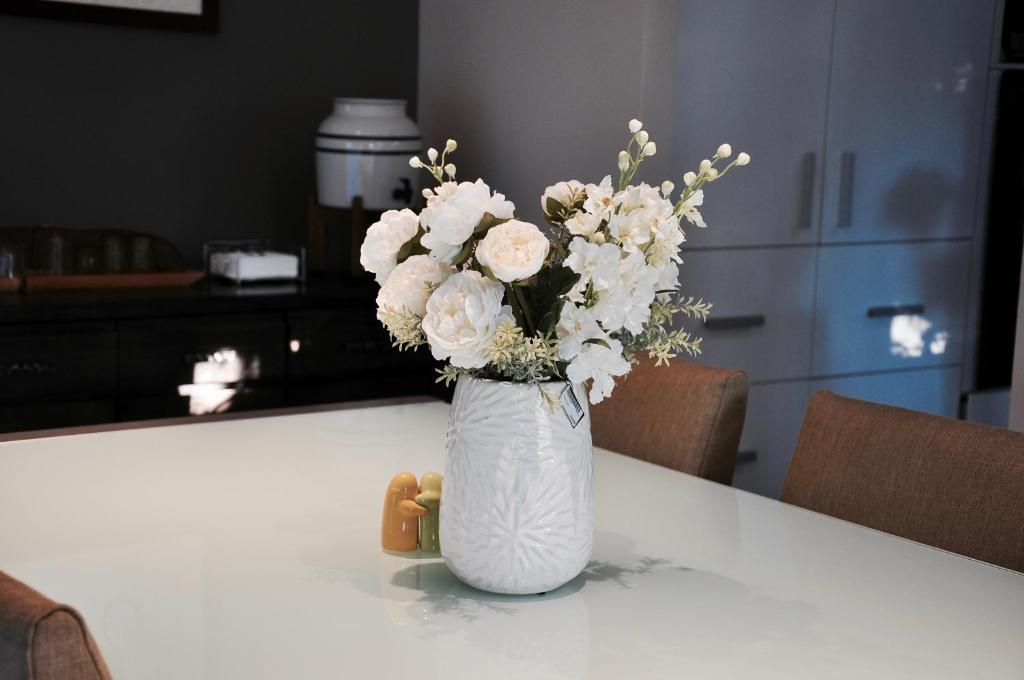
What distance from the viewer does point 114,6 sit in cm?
348

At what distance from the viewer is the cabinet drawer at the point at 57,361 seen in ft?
9.81

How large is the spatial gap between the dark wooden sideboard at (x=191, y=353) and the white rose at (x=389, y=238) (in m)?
1.90

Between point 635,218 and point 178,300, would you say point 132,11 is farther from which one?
point 635,218

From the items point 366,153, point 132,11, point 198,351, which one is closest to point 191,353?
point 198,351

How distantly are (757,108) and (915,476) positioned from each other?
1.81 m

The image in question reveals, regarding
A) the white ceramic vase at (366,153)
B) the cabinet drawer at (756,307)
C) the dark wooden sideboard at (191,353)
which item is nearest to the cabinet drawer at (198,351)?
the dark wooden sideboard at (191,353)

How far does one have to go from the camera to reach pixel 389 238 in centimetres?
137

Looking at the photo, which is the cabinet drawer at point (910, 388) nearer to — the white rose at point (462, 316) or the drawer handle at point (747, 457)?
the drawer handle at point (747, 457)

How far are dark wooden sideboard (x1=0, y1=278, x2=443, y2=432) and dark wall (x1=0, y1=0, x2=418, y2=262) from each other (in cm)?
38

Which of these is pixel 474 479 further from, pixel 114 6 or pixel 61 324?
pixel 114 6

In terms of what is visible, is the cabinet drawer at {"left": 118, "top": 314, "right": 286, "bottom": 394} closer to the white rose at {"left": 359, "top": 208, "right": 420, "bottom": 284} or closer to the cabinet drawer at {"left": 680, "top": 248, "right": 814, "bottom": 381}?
the cabinet drawer at {"left": 680, "top": 248, "right": 814, "bottom": 381}

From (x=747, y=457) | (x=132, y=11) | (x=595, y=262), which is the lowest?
(x=747, y=457)

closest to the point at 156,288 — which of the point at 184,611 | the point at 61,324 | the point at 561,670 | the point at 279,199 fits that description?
the point at 61,324

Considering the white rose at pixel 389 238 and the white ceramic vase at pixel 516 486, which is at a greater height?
the white rose at pixel 389 238
